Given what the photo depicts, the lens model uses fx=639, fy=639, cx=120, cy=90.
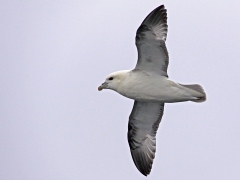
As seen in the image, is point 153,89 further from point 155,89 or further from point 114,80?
point 114,80

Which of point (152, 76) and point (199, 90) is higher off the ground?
point (152, 76)

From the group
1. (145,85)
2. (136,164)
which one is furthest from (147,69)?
(136,164)

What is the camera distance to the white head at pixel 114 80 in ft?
45.1

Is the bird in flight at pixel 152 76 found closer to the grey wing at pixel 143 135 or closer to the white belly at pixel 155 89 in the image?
the white belly at pixel 155 89

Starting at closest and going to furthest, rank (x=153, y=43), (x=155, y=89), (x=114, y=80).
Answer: (x=153, y=43) → (x=155, y=89) → (x=114, y=80)

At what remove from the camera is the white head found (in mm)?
13750

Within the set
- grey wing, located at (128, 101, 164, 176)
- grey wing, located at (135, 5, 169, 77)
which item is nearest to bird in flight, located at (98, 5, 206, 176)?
grey wing, located at (135, 5, 169, 77)

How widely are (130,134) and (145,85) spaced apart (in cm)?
Result: 187

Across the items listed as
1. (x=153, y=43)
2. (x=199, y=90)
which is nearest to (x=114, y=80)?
(x=153, y=43)

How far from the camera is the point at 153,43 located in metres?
13.3

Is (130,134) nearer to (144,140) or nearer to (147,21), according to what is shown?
(144,140)

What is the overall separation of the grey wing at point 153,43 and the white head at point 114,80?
37 cm

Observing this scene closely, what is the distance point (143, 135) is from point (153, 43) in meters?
2.67

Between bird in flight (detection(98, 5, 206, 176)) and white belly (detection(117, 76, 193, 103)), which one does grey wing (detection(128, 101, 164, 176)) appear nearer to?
bird in flight (detection(98, 5, 206, 176))
